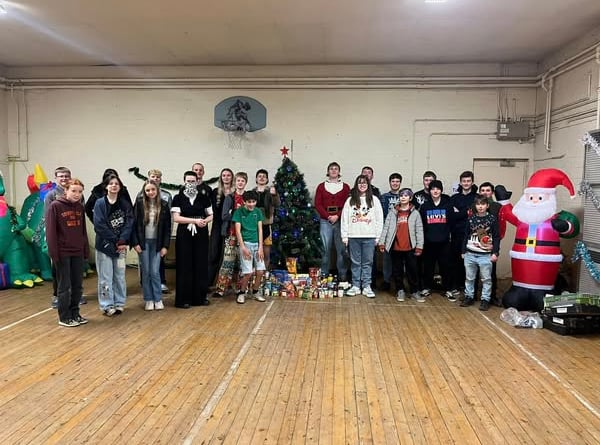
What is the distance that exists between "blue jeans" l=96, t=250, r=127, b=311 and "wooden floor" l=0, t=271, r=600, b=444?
0.63ft

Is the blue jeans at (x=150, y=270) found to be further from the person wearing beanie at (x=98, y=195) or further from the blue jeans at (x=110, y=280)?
the person wearing beanie at (x=98, y=195)

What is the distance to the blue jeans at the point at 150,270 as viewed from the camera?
4.45 meters

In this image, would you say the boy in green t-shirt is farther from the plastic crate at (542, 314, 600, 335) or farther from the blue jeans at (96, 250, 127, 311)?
the plastic crate at (542, 314, 600, 335)

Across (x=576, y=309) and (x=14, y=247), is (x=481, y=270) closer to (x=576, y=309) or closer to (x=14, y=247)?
(x=576, y=309)

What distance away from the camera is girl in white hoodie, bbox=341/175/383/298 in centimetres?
525

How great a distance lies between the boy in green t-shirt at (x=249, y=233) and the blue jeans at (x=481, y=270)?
2.40 metres

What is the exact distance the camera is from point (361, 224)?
5254mm

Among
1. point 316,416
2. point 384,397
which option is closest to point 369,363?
point 384,397

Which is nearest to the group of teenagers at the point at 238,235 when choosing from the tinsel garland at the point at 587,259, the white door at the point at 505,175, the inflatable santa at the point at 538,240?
the inflatable santa at the point at 538,240

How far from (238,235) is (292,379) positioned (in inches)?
83.8

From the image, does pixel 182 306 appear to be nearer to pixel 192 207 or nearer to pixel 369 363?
pixel 192 207

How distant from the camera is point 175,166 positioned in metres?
6.96

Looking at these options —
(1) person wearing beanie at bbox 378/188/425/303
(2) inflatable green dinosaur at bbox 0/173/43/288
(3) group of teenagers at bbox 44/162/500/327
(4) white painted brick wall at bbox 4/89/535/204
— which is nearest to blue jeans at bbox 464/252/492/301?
(3) group of teenagers at bbox 44/162/500/327

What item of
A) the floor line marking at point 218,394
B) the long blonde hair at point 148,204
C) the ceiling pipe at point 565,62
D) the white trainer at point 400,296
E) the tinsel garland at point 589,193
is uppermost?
the ceiling pipe at point 565,62
